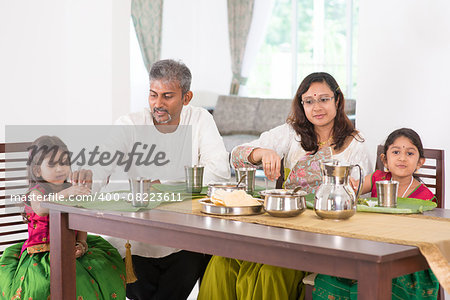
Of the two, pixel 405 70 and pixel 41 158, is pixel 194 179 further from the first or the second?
pixel 405 70

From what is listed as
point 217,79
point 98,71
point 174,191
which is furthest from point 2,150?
point 217,79

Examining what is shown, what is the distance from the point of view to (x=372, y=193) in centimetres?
248

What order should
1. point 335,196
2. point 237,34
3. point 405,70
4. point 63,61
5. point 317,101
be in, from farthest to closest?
point 237,34, point 63,61, point 405,70, point 317,101, point 335,196

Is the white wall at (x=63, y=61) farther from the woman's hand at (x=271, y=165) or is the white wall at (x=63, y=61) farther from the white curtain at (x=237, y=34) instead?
the woman's hand at (x=271, y=165)

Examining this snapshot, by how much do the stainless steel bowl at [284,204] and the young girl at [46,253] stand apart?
0.79 metres

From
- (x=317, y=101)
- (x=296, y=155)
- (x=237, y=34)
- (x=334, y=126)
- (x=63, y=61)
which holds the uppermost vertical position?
(x=237, y=34)

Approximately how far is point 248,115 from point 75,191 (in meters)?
5.06

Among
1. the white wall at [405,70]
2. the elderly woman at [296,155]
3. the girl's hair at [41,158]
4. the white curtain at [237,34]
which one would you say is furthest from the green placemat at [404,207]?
the white curtain at [237,34]

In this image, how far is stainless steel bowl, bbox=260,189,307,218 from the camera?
6.10ft

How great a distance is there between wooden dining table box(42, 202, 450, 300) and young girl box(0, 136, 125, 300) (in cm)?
11

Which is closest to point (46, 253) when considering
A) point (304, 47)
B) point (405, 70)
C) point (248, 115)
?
point (405, 70)

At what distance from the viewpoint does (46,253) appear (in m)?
2.34

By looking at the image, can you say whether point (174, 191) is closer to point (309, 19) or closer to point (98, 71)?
point (98, 71)

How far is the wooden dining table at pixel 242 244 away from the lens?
1.45 m
